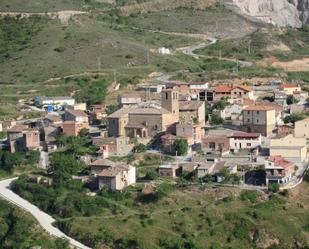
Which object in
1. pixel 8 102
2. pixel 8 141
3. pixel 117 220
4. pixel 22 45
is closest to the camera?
pixel 117 220

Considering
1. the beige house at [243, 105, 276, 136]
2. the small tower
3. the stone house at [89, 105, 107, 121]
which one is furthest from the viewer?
the stone house at [89, 105, 107, 121]

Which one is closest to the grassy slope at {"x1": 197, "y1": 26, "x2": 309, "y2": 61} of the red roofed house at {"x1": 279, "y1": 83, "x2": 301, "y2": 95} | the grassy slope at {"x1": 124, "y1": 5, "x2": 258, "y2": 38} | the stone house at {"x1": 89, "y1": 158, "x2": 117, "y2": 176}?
the grassy slope at {"x1": 124, "y1": 5, "x2": 258, "y2": 38}

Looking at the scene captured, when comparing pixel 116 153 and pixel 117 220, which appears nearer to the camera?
pixel 117 220

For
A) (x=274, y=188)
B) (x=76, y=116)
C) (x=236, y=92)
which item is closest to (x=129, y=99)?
(x=76, y=116)

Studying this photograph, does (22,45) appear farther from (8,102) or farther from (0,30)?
(8,102)

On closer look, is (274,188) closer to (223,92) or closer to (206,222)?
(206,222)

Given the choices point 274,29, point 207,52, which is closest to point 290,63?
point 207,52

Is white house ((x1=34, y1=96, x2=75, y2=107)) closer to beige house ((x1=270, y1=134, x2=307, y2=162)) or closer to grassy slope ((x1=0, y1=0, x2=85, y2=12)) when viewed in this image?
beige house ((x1=270, y1=134, x2=307, y2=162))

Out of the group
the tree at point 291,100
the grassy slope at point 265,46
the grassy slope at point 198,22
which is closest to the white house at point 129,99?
the tree at point 291,100
